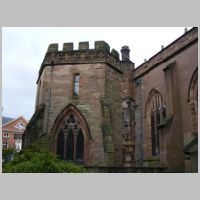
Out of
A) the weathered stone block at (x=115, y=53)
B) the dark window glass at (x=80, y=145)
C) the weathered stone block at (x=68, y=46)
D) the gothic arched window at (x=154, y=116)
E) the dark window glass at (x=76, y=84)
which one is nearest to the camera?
the dark window glass at (x=80, y=145)

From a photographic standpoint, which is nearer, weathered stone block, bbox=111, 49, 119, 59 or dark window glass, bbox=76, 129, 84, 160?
dark window glass, bbox=76, 129, 84, 160

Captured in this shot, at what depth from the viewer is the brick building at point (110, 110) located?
13219 mm

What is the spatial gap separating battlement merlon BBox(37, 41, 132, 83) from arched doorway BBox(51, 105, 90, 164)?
9.55ft

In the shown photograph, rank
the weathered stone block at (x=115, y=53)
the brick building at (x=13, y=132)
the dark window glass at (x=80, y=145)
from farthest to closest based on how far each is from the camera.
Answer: the brick building at (x=13, y=132), the weathered stone block at (x=115, y=53), the dark window glass at (x=80, y=145)

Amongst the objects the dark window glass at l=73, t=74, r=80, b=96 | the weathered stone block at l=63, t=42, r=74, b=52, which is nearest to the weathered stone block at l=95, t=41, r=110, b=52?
the weathered stone block at l=63, t=42, r=74, b=52

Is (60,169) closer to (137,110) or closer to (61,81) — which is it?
(61,81)

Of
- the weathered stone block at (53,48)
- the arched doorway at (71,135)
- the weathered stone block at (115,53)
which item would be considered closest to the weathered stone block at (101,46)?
the weathered stone block at (115,53)

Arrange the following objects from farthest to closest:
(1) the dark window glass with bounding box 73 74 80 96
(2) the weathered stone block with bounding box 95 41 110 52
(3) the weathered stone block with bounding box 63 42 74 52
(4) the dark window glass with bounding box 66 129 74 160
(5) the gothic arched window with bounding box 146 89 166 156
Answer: (5) the gothic arched window with bounding box 146 89 166 156 → (3) the weathered stone block with bounding box 63 42 74 52 → (2) the weathered stone block with bounding box 95 41 110 52 → (1) the dark window glass with bounding box 73 74 80 96 → (4) the dark window glass with bounding box 66 129 74 160

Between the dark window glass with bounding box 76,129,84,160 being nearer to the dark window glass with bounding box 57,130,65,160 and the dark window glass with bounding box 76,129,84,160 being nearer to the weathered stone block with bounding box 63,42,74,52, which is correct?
the dark window glass with bounding box 57,130,65,160

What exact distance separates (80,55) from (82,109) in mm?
3350

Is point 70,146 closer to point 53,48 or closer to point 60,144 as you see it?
point 60,144

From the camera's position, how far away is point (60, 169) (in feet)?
21.9

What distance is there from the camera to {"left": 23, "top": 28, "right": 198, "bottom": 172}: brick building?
13.2 m

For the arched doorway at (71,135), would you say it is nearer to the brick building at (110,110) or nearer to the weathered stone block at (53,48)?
the brick building at (110,110)
